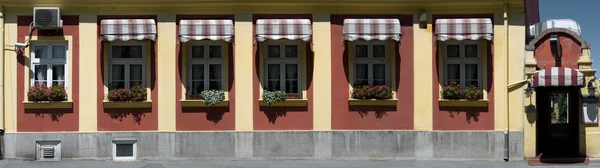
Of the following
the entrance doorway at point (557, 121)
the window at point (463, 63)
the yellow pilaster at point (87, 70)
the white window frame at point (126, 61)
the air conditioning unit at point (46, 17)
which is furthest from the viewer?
the entrance doorway at point (557, 121)

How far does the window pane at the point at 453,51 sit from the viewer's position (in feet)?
48.4

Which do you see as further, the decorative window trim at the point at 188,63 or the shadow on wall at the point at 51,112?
the decorative window trim at the point at 188,63

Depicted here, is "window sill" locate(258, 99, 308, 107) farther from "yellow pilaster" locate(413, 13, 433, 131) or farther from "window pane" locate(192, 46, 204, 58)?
"yellow pilaster" locate(413, 13, 433, 131)

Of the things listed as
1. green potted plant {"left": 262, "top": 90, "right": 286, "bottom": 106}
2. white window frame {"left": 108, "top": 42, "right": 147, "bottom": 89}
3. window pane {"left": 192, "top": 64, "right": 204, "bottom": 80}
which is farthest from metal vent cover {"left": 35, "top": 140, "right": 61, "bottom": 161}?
green potted plant {"left": 262, "top": 90, "right": 286, "bottom": 106}

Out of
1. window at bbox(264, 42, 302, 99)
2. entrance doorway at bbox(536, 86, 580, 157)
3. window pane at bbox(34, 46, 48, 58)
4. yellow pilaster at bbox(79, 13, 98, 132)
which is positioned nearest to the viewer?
yellow pilaster at bbox(79, 13, 98, 132)

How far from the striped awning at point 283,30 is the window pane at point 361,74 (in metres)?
1.65

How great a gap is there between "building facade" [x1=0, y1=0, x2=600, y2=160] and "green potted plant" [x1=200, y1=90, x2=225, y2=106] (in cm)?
20

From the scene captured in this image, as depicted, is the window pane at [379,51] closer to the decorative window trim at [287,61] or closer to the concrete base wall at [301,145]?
the decorative window trim at [287,61]

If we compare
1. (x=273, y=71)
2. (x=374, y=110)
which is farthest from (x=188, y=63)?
(x=374, y=110)

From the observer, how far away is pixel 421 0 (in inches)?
567

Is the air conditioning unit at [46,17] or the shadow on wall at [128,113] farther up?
the air conditioning unit at [46,17]

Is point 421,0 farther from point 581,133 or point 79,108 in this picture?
point 79,108

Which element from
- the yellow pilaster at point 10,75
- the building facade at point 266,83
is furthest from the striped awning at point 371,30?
the yellow pilaster at point 10,75

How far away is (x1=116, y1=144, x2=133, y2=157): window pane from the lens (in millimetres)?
14453
